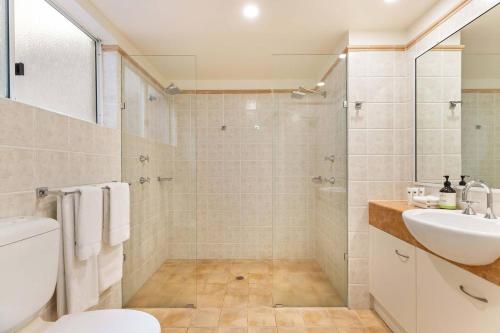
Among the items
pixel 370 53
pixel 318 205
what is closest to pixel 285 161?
pixel 318 205

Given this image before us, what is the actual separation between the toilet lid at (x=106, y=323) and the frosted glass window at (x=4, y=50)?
3.80ft

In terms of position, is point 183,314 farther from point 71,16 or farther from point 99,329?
point 71,16

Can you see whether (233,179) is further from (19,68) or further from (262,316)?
(19,68)

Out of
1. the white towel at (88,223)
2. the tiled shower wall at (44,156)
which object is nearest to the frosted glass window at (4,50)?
the tiled shower wall at (44,156)

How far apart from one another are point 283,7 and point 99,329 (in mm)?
2156

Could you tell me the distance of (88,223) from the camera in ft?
4.72

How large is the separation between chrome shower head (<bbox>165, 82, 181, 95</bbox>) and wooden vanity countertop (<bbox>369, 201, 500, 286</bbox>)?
6.51ft

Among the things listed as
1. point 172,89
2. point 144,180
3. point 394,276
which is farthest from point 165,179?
point 394,276

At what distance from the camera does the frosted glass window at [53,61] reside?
144cm

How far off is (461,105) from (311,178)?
46.4 inches

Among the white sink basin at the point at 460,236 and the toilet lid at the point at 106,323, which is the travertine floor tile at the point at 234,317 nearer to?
the toilet lid at the point at 106,323

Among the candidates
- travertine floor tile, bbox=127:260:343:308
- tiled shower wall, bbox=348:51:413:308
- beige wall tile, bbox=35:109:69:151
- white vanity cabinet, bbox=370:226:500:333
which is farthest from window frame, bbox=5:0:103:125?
white vanity cabinet, bbox=370:226:500:333

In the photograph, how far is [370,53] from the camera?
2.11m

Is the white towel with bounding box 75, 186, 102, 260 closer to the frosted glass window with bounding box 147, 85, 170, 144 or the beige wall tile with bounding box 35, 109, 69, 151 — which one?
the beige wall tile with bounding box 35, 109, 69, 151
